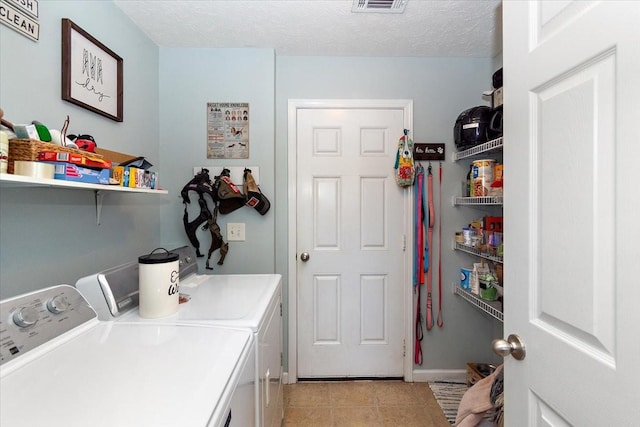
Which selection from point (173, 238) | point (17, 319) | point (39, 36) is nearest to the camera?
point (17, 319)

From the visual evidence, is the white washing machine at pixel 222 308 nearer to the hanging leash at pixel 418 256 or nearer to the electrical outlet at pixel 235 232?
the electrical outlet at pixel 235 232

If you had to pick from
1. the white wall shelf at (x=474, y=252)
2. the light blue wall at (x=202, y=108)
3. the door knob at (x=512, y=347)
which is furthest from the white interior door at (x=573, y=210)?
the light blue wall at (x=202, y=108)

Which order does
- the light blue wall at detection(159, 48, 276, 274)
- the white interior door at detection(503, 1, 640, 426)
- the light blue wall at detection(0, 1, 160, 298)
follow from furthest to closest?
the light blue wall at detection(159, 48, 276, 274) → the light blue wall at detection(0, 1, 160, 298) → the white interior door at detection(503, 1, 640, 426)

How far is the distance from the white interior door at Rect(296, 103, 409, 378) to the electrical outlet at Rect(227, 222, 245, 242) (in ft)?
1.38

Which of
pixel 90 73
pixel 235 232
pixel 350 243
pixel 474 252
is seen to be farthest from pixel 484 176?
pixel 90 73

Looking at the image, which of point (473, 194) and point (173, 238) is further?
point (173, 238)

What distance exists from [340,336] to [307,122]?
1655 mm

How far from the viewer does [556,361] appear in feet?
2.17

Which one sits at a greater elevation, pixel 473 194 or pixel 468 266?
pixel 473 194

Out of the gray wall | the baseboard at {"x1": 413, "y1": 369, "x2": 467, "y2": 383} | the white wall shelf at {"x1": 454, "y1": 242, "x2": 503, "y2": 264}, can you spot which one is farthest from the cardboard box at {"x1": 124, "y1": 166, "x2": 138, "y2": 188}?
the baseboard at {"x1": 413, "y1": 369, "x2": 467, "y2": 383}

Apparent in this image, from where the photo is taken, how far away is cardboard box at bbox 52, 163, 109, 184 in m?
0.89

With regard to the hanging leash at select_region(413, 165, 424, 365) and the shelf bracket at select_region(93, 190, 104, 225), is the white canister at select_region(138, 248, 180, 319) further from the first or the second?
the hanging leash at select_region(413, 165, 424, 365)

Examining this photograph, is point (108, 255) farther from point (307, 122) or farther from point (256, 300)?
point (307, 122)

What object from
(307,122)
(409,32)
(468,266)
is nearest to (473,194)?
(468,266)
